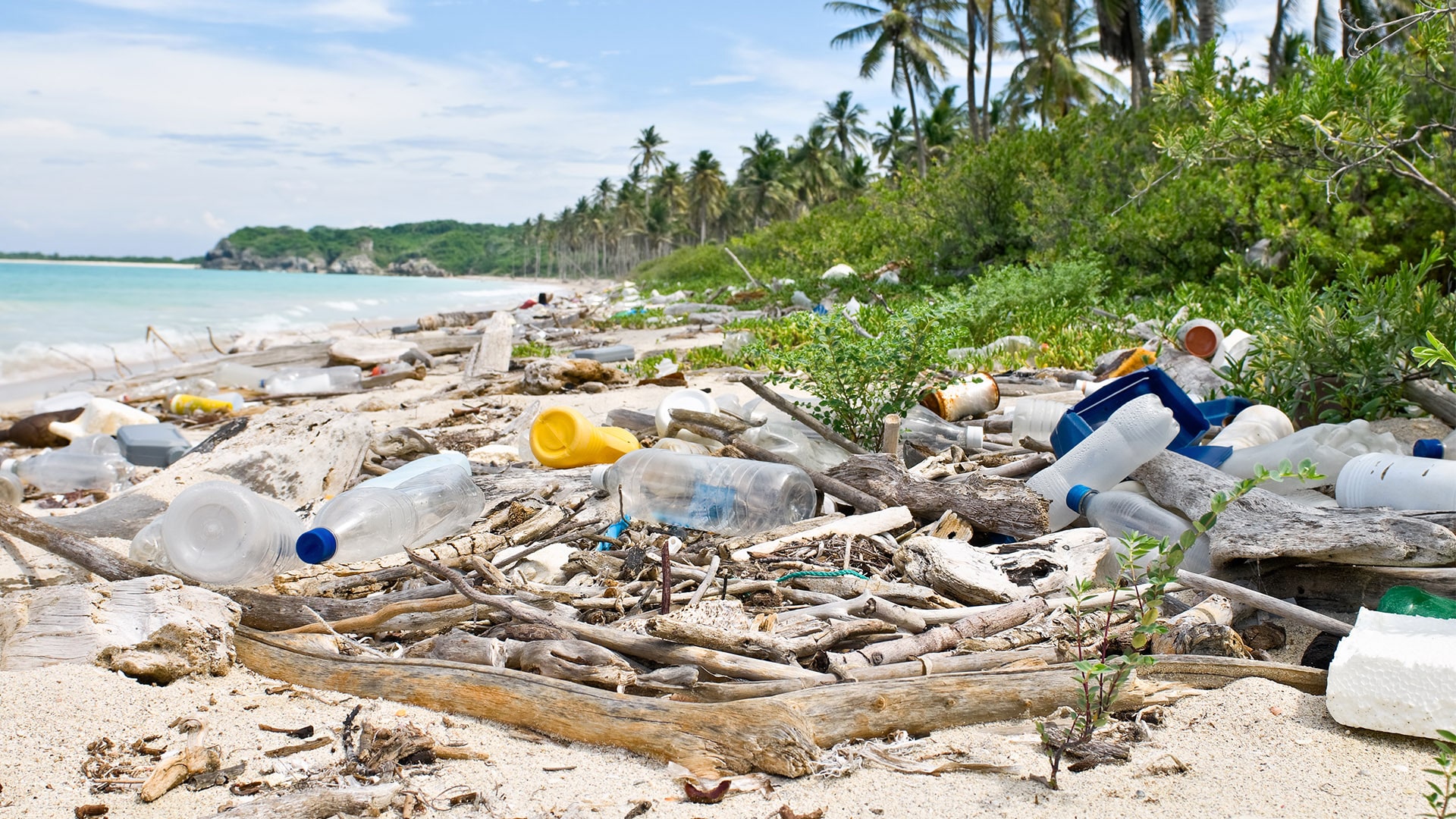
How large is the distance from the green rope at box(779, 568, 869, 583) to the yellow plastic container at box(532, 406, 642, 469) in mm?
1626

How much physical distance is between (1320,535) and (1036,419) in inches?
76.8

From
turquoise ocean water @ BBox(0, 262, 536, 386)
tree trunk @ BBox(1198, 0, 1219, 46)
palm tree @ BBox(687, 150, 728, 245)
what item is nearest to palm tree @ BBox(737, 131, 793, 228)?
palm tree @ BBox(687, 150, 728, 245)

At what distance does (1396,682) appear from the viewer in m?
1.83

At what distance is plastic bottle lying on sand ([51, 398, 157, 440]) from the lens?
6609 mm

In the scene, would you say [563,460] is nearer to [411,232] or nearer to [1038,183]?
[1038,183]

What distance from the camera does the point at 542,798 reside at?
69.9 inches

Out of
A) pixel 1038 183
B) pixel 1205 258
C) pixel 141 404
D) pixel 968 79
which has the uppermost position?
pixel 968 79

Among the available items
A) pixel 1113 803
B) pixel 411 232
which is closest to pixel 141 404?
pixel 1113 803

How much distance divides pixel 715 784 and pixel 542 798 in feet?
1.09

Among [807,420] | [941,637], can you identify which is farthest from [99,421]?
[941,637]

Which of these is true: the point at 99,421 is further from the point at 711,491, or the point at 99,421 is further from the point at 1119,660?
the point at 1119,660

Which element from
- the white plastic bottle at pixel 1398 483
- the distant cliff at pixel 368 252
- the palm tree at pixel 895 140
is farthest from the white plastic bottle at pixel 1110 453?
the distant cliff at pixel 368 252

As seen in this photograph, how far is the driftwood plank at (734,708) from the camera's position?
1.85 meters

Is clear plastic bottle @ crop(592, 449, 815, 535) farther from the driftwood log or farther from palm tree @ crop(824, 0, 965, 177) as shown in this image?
palm tree @ crop(824, 0, 965, 177)
